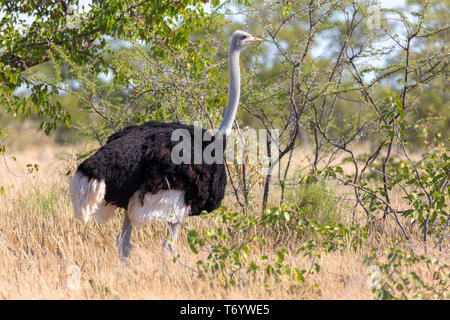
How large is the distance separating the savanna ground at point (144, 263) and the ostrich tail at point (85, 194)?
1.11 ft

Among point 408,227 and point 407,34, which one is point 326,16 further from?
point 408,227

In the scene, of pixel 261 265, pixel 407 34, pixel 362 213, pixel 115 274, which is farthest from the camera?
pixel 362 213

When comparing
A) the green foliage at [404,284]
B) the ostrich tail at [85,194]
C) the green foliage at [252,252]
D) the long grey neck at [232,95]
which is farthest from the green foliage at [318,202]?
the ostrich tail at [85,194]

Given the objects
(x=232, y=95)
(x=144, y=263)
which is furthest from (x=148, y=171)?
(x=232, y=95)

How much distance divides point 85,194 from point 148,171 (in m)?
0.45

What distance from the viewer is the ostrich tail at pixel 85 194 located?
3898 millimetres

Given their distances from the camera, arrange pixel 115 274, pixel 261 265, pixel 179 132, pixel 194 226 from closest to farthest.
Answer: pixel 115 274, pixel 261 265, pixel 179 132, pixel 194 226

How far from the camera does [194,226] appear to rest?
5.29 meters

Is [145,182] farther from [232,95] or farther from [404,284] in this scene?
[404,284]

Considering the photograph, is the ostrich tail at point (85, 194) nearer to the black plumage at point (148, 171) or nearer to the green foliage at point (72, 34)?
the black plumage at point (148, 171)
